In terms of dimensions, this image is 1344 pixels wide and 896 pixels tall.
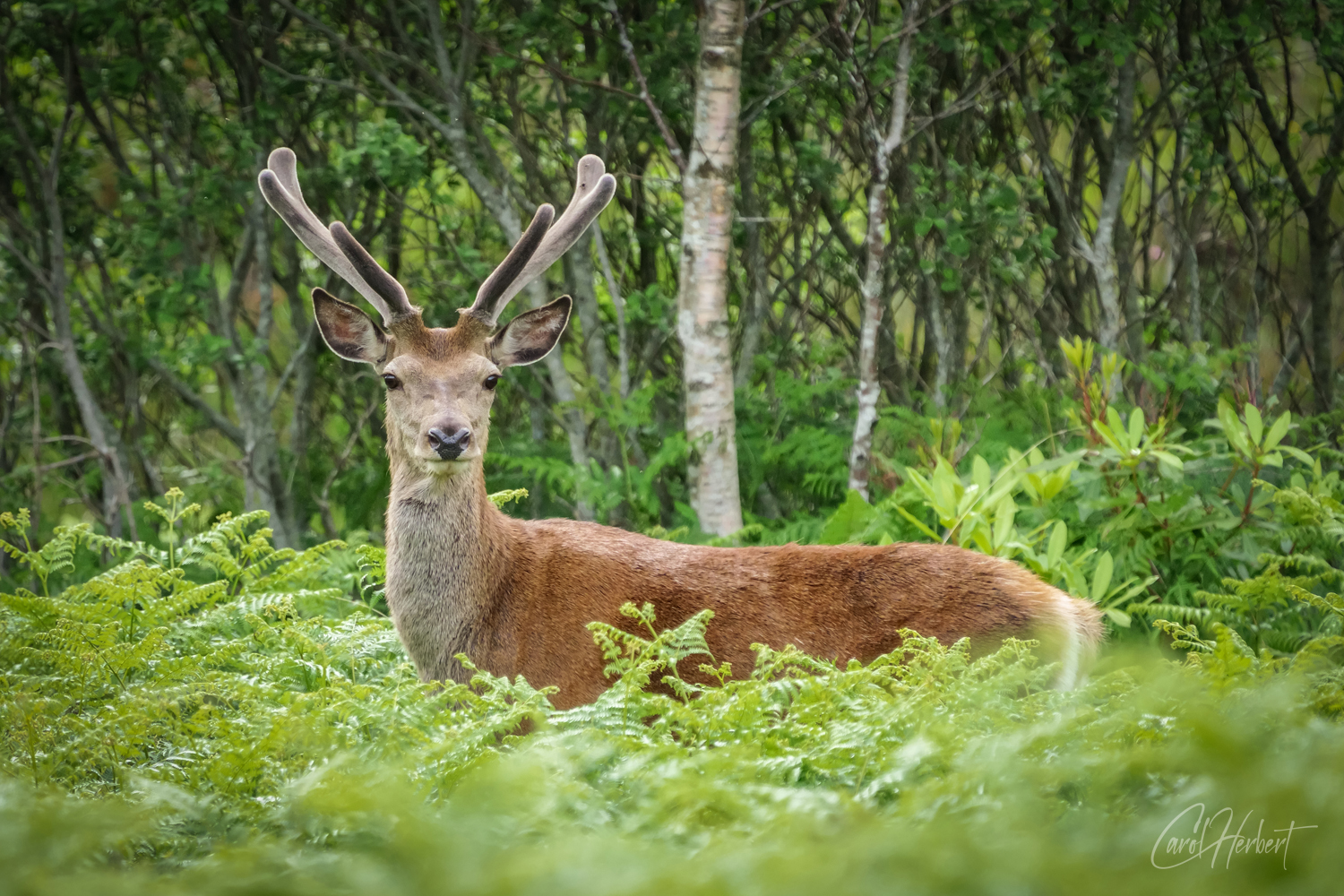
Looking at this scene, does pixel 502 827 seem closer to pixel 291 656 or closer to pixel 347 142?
pixel 291 656

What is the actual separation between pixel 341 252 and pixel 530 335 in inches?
30.6

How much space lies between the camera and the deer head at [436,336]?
4.20 metres

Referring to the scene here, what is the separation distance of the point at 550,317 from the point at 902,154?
4496 millimetres

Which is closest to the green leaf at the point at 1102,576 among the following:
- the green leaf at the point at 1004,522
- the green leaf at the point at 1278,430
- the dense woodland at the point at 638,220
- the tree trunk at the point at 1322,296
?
the green leaf at the point at 1004,522

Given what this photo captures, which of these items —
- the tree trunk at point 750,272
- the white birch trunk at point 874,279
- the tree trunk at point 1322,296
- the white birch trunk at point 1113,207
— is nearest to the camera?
the white birch trunk at point 874,279

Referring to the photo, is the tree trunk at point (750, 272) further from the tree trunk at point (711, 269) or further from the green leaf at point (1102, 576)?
the green leaf at point (1102, 576)

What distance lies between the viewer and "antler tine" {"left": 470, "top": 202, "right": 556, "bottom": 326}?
4.48 meters

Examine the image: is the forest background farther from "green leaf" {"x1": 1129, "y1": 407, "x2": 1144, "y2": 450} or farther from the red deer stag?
the red deer stag

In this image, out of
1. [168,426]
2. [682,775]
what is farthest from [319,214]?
[682,775]

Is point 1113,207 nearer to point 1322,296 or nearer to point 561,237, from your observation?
point 1322,296

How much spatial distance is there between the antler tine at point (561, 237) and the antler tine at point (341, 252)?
1.05ft

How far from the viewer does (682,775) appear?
90.0 inches

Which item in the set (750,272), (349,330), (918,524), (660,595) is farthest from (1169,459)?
(750,272)

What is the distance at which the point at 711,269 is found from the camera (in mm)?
6477
